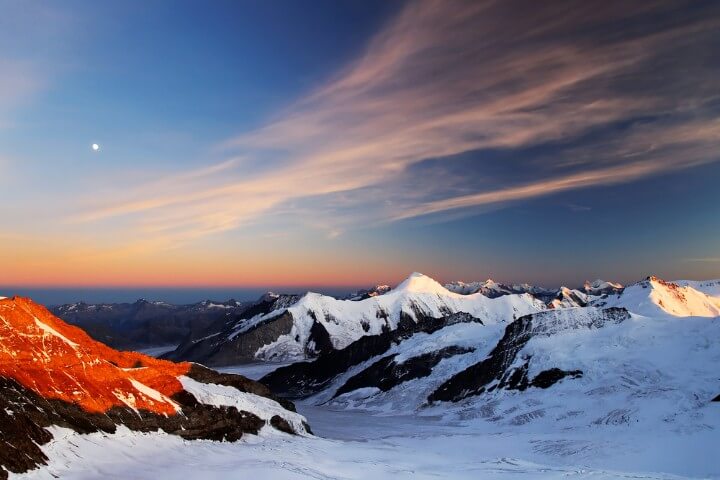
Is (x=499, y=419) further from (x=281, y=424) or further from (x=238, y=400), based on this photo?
(x=238, y=400)

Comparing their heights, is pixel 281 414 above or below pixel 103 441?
below

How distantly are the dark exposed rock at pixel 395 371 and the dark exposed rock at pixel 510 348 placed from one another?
1431 cm

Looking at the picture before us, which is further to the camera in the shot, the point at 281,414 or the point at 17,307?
the point at 281,414

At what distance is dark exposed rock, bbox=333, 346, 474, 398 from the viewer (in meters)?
154

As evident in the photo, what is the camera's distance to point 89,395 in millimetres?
45812

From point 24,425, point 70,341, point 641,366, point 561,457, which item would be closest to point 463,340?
point 641,366

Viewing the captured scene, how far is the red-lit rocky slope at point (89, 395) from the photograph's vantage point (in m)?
36.1

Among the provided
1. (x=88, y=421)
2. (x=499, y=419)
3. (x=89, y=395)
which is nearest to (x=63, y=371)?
(x=89, y=395)

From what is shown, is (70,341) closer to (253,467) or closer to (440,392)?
(253,467)

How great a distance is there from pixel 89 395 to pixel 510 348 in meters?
118

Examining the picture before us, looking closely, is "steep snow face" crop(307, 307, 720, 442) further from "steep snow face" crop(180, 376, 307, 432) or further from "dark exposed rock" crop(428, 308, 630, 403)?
"steep snow face" crop(180, 376, 307, 432)

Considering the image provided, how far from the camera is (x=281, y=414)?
6731 cm

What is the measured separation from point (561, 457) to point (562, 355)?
60133 millimetres

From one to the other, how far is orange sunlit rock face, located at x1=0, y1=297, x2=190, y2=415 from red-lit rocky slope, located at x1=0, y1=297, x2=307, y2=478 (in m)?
0.10
